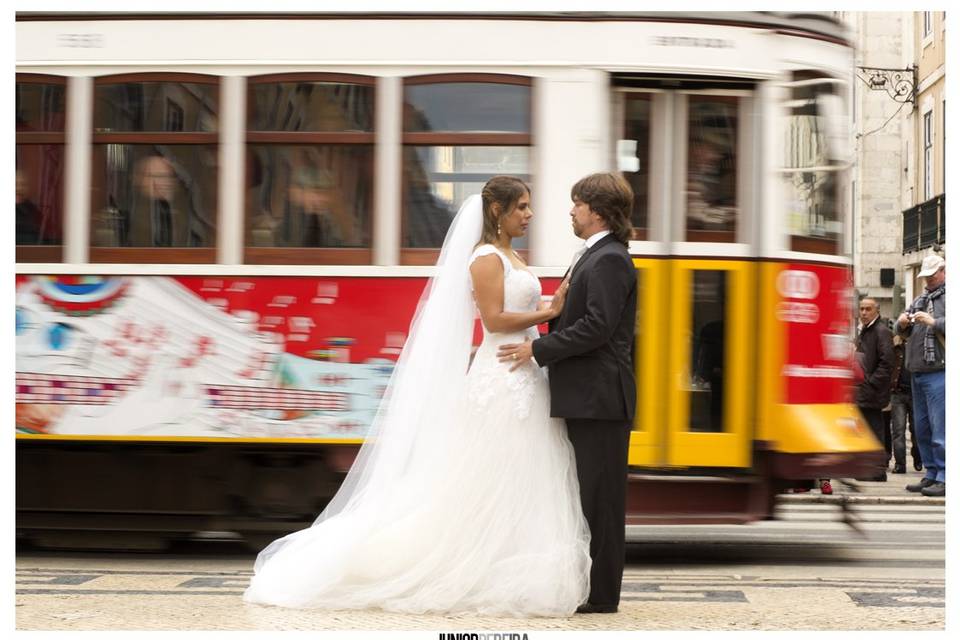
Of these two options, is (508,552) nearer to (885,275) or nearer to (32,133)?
(32,133)

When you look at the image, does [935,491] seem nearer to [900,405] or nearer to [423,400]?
[900,405]

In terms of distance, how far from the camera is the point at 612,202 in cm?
688

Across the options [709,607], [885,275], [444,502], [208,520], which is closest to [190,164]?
[208,520]

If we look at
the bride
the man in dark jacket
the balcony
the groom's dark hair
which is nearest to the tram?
the bride

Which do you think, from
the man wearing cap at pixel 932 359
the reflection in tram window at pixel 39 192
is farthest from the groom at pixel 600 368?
the man wearing cap at pixel 932 359

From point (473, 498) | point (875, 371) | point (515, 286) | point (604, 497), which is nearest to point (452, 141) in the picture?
point (515, 286)

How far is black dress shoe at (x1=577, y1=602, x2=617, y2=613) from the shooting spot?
684cm

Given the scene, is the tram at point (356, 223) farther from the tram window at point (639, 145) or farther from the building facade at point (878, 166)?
the building facade at point (878, 166)

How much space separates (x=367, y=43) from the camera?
8977 millimetres

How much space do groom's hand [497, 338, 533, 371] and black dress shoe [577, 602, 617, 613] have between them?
1.14 meters

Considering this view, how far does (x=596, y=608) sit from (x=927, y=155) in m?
25.6

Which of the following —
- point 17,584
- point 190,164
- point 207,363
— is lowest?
point 17,584

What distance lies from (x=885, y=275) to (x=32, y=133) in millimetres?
29433

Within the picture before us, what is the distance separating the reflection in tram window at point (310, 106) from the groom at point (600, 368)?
2.45 metres
